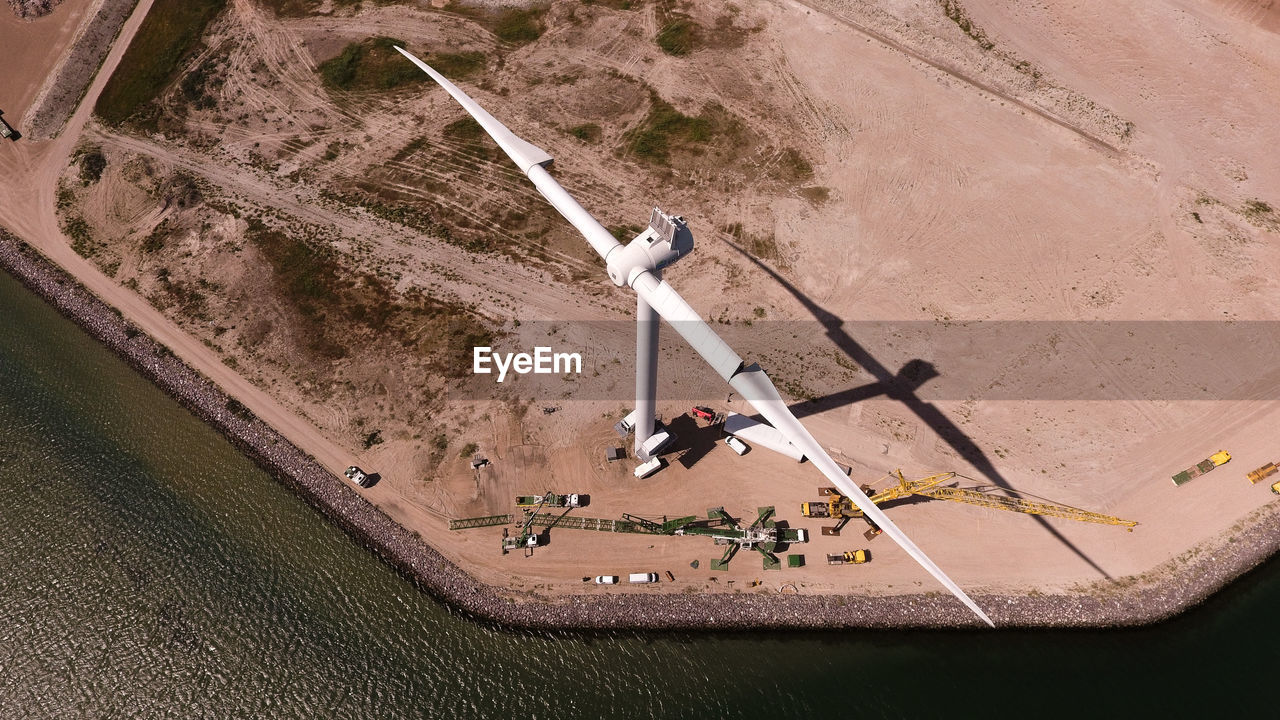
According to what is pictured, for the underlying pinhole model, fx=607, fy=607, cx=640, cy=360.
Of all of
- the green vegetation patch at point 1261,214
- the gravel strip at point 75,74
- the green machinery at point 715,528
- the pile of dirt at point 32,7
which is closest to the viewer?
the green machinery at point 715,528

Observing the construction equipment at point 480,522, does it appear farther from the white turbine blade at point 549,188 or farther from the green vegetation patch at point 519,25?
the green vegetation patch at point 519,25

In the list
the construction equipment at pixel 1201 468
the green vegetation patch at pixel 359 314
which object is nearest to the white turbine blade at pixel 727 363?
the green vegetation patch at pixel 359 314

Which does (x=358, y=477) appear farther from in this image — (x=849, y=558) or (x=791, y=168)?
(x=791, y=168)

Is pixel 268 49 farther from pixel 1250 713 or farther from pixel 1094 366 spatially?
pixel 1250 713

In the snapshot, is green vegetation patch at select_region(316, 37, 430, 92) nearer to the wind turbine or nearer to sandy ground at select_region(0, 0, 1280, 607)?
sandy ground at select_region(0, 0, 1280, 607)

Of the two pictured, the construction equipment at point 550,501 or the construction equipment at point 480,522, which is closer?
the construction equipment at point 480,522

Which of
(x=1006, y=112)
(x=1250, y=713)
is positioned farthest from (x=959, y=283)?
(x=1250, y=713)
